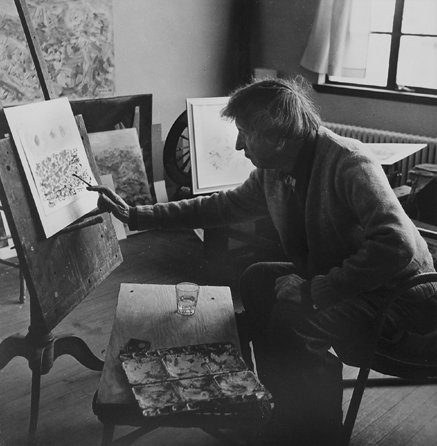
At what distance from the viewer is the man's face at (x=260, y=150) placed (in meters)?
1.61

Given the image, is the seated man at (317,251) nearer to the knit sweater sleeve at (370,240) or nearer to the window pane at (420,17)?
the knit sweater sleeve at (370,240)

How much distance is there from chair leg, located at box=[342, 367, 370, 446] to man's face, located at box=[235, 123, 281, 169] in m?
0.60

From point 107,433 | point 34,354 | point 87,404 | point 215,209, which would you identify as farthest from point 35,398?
point 215,209

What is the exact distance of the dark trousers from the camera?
61.6 inches

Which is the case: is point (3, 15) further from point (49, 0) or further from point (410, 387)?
point (410, 387)

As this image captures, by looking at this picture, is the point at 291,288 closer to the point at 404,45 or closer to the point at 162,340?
the point at 162,340

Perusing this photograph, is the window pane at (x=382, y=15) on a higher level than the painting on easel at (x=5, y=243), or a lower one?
higher

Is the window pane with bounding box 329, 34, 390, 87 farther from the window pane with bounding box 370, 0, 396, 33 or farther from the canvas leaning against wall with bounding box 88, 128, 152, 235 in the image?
the canvas leaning against wall with bounding box 88, 128, 152, 235

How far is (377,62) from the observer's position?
3965mm

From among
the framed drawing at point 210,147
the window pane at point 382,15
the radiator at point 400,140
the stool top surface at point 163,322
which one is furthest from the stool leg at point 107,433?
the window pane at point 382,15

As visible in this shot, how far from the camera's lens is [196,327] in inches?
61.7

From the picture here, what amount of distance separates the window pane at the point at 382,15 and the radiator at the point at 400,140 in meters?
0.67

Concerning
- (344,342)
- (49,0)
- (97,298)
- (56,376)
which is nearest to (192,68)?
(49,0)

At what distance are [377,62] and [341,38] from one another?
14.6 inches
